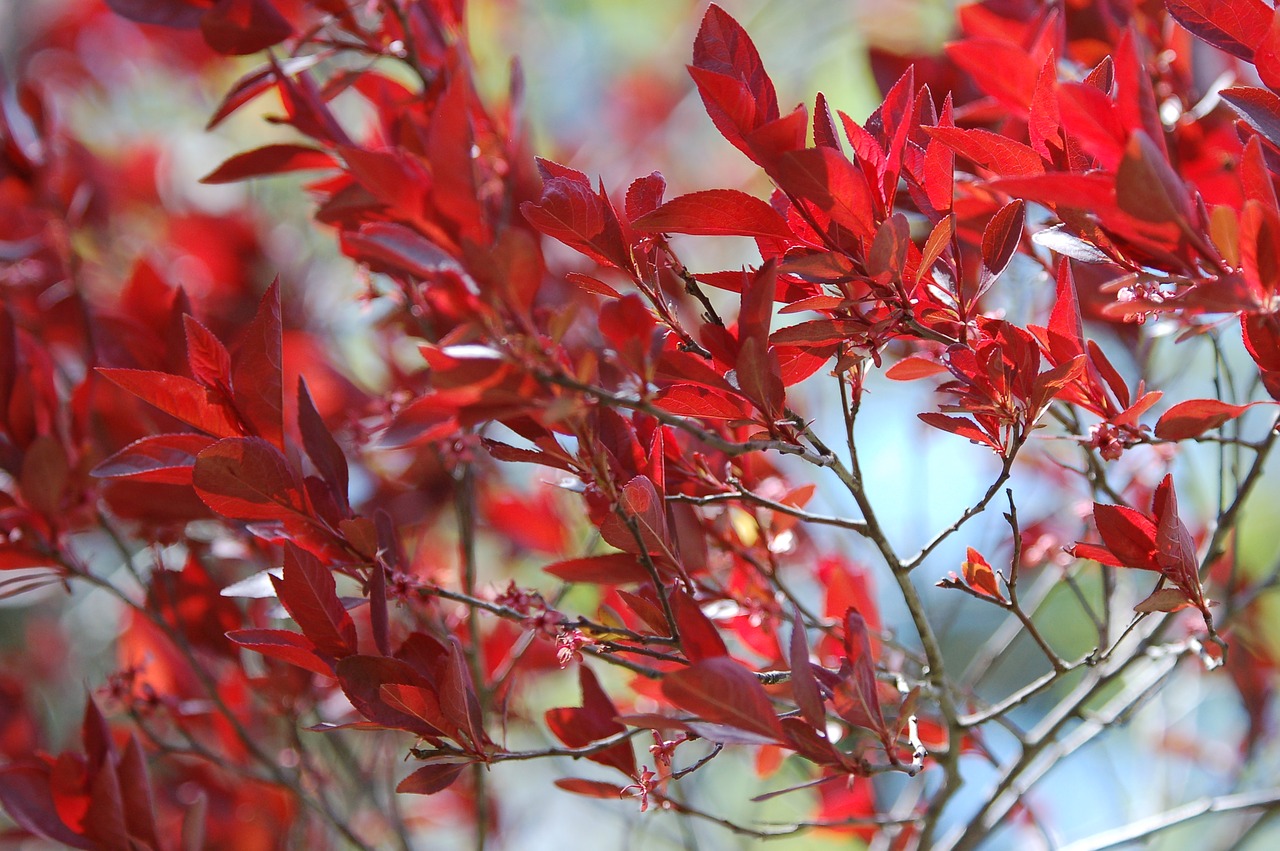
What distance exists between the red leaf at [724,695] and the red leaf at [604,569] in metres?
0.22

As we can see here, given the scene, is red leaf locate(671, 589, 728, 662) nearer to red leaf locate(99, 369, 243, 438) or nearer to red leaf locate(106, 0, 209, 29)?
red leaf locate(99, 369, 243, 438)

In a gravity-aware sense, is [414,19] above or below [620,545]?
above

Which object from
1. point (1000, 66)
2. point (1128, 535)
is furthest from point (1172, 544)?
point (1000, 66)

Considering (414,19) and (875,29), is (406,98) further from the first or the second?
(875,29)

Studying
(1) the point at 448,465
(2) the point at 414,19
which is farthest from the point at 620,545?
(2) the point at 414,19

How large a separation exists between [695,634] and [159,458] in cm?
50

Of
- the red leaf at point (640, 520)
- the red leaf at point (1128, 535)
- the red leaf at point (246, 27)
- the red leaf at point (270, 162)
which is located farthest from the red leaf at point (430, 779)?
the red leaf at point (246, 27)

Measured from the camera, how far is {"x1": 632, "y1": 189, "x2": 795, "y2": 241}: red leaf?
0.71m

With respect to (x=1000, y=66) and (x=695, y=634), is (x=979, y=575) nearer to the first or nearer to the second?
(x=695, y=634)

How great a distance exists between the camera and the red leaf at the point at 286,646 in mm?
772

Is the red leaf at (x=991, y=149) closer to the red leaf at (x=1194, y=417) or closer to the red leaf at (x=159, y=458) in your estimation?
the red leaf at (x=1194, y=417)

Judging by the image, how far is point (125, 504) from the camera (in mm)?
1135

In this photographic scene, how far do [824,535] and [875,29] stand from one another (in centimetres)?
209

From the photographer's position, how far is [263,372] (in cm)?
81
